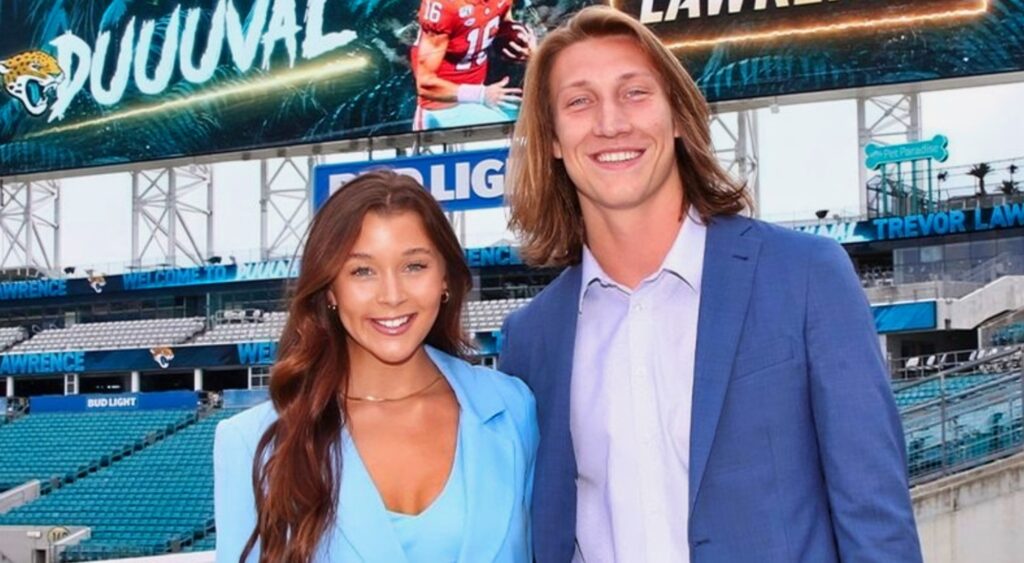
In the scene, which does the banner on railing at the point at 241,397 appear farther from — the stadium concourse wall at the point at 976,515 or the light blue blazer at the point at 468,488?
the light blue blazer at the point at 468,488

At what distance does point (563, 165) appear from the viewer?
2.77 m

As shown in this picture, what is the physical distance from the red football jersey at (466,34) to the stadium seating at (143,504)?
8.37 m

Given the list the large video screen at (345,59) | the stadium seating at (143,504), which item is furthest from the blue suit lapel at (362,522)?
the large video screen at (345,59)

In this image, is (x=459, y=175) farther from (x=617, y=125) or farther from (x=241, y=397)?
(x=617, y=125)

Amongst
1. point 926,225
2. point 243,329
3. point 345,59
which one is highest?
point 345,59

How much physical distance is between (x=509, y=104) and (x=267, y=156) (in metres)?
6.67

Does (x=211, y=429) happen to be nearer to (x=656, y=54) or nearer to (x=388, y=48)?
(x=388, y=48)

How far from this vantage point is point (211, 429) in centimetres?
2298

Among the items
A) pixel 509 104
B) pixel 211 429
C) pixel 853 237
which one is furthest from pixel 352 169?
pixel 853 237

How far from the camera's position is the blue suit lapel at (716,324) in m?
2.21

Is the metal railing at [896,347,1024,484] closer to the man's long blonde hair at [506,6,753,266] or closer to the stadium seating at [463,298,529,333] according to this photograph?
the man's long blonde hair at [506,6,753,266]

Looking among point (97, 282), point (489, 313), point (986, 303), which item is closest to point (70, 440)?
point (97, 282)

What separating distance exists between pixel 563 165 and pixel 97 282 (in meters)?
30.3

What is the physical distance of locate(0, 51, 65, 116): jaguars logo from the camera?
89.5ft
